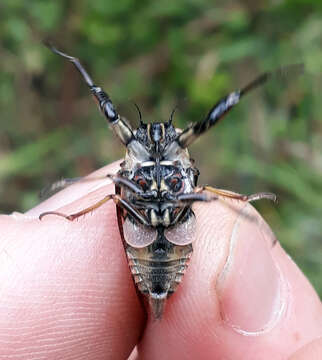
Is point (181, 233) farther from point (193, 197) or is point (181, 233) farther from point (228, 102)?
point (228, 102)

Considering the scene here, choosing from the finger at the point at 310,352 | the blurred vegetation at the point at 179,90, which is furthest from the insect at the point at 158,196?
the blurred vegetation at the point at 179,90

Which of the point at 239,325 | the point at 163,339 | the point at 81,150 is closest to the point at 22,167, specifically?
the point at 81,150

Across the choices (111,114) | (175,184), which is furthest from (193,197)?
(111,114)

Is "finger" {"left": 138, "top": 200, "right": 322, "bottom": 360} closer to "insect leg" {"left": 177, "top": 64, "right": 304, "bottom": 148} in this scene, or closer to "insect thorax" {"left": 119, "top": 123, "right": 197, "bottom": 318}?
"insect thorax" {"left": 119, "top": 123, "right": 197, "bottom": 318}

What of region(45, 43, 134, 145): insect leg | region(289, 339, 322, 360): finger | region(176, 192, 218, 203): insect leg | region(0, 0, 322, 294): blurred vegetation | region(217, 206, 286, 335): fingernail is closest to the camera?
region(176, 192, 218, 203): insect leg

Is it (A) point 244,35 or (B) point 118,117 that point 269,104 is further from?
(B) point 118,117

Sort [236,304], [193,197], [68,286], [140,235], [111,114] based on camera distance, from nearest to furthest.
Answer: [193,197], [140,235], [111,114], [236,304], [68,286]

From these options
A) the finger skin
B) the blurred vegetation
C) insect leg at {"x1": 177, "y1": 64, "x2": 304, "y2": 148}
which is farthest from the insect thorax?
the blurred vegetation
